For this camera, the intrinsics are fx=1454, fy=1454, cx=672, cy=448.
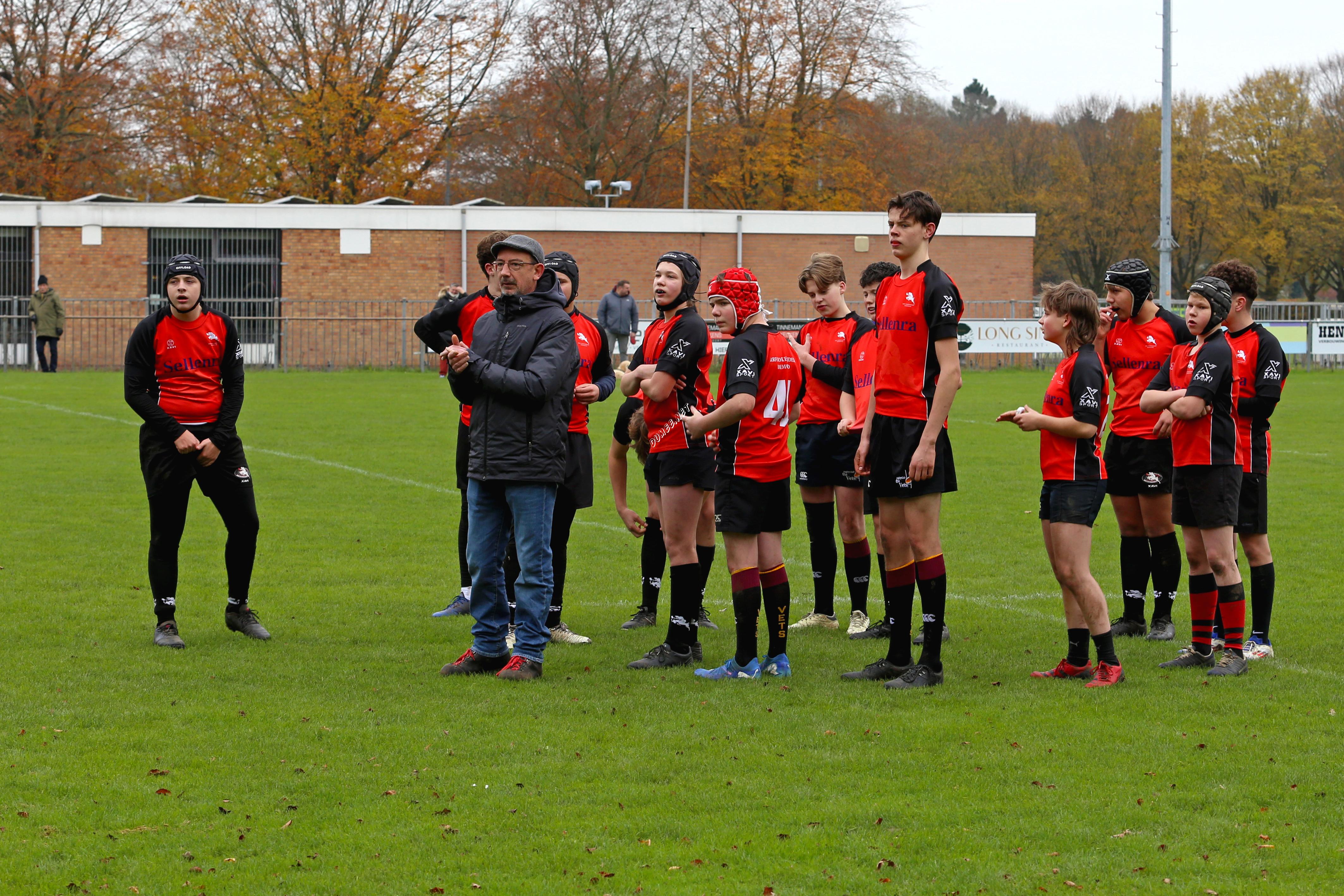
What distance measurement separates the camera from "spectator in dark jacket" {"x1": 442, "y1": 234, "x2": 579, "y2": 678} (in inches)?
264

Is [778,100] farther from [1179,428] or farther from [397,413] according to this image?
[1179,428]

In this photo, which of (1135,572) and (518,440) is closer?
(518,440)

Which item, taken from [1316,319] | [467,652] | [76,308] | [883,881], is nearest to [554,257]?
[467,652]

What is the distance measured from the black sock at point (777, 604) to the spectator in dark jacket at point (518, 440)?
106cm

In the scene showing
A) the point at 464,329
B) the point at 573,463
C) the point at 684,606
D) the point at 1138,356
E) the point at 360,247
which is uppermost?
the point at 360,247

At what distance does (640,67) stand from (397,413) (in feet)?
110

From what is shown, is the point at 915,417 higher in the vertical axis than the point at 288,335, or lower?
lower

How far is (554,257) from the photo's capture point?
7961mm

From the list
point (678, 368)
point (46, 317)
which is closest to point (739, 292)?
point (678, 368)

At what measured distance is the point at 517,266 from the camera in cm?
673

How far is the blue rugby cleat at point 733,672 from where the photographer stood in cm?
695

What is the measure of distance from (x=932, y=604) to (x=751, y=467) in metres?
1.06

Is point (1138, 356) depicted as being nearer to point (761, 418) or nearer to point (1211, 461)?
point (1211, 461)

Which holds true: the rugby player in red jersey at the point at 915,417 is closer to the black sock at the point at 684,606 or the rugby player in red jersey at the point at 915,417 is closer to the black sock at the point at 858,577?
the black sock at the point at 684,606
